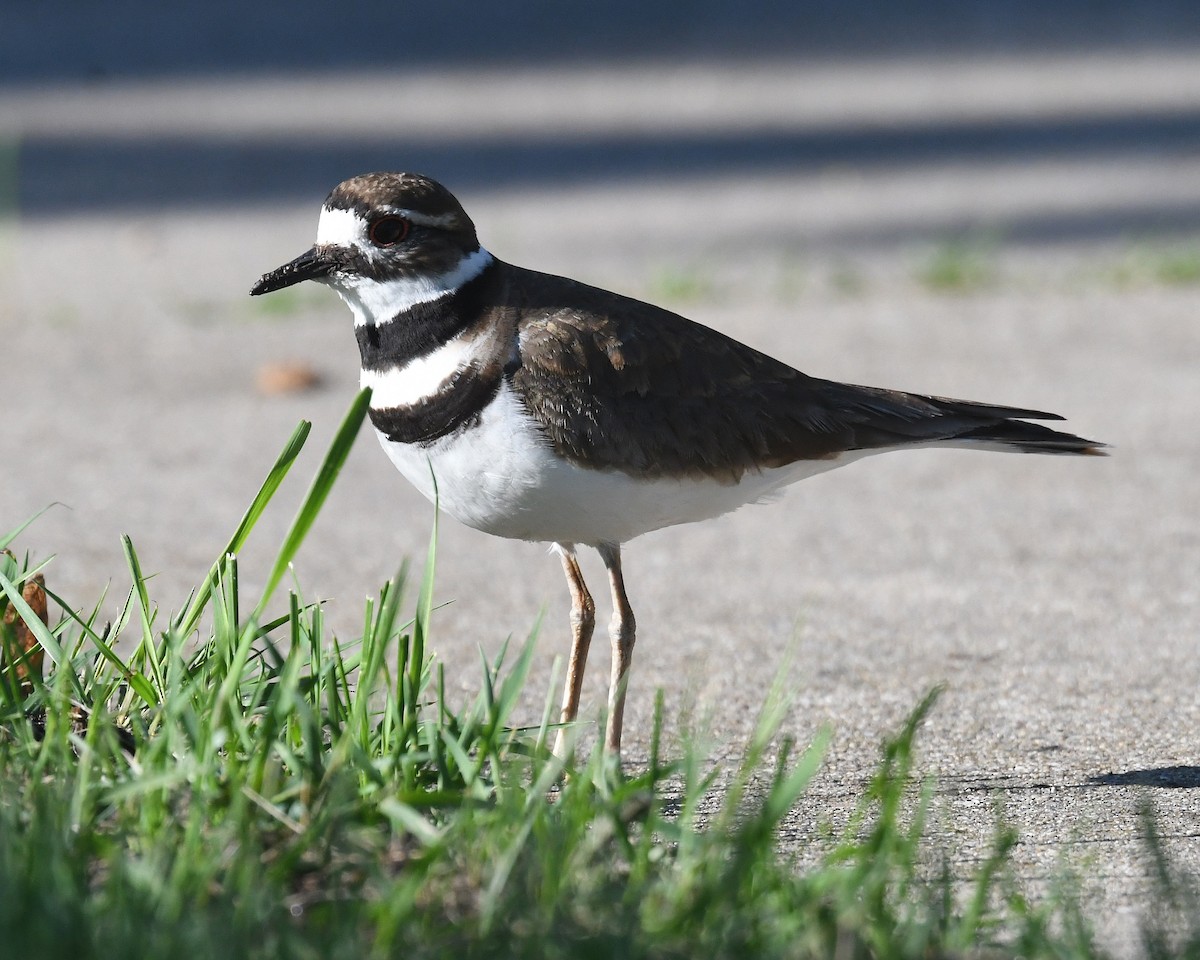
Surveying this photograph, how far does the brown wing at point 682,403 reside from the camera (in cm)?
345

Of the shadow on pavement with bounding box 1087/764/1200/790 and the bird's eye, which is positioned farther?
the bird's eye

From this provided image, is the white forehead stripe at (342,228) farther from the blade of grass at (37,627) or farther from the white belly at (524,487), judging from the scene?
the blade of grass at (37,627)

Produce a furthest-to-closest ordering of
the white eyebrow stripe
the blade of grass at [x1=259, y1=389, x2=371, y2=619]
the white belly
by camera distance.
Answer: the white eyebrow stripe < the white belly < the blade of grass at [x1=259, y1=389, x2=371, y2=619]

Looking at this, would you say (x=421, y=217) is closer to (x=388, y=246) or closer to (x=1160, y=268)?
(x=388, y=246)

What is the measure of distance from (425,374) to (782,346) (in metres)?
3.69

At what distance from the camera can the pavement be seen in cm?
400

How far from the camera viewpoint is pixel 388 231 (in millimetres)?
3537

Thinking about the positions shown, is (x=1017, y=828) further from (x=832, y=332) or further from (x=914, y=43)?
(x=914, y=43)

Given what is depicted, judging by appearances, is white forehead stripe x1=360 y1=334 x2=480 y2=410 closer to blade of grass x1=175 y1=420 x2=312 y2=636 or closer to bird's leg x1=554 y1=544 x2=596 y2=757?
blade of grass x1=175 y1=420 x2=312 y2=636

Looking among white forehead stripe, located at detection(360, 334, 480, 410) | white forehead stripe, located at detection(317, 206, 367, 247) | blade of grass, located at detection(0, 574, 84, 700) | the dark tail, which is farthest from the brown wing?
blade of grass, located at detection(0, 574, 84, 700)

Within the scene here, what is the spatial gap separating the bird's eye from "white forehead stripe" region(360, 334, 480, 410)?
0.81 feet

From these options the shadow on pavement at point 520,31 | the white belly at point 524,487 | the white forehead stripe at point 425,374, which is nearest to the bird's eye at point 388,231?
the white forehead stripe at point 425,374

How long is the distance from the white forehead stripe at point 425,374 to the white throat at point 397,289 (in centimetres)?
12

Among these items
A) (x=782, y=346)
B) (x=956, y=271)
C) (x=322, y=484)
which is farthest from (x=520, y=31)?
(x=322, y=484)
